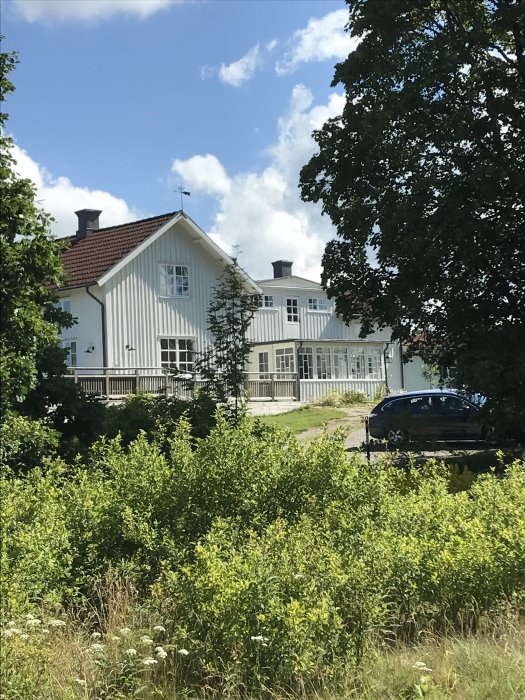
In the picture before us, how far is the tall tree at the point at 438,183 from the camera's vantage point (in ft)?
45.0

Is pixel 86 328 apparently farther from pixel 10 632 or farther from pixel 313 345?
pixel 10 632

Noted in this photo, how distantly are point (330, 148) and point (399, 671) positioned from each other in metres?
12.9

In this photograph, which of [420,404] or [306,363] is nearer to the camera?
[420,404]

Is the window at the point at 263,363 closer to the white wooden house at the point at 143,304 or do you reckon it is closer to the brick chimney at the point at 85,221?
the white wooden house at the point at 143,304

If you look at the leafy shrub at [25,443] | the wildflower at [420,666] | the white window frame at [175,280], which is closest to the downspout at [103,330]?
the white window frame at [175,280]

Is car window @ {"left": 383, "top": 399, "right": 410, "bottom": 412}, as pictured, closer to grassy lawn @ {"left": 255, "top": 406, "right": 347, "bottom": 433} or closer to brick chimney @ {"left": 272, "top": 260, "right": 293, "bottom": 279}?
grassy lawn @ {"left": 255, "top": 406, "right": 347, "bottom": 433}

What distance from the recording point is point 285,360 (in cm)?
4459

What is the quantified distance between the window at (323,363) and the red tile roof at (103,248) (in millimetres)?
13027

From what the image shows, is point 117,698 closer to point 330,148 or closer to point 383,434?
point 330,148

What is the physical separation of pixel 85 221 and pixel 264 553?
115 ft

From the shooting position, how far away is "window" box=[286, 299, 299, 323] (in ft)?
158

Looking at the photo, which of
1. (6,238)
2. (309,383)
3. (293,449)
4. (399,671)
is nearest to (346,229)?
(6,238)

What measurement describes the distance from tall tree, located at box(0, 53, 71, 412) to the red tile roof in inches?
936

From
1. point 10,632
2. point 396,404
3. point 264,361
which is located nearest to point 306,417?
point 396,404
